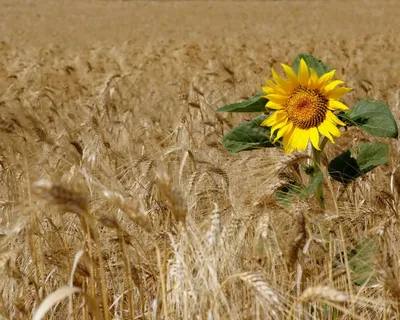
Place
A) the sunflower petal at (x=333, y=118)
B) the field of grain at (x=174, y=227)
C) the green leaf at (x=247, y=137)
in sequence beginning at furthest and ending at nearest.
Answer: the green leaf at (x=247, y=137), the sunflower petal at (x=333, y=118), the field of grain at (x=174, y=227)

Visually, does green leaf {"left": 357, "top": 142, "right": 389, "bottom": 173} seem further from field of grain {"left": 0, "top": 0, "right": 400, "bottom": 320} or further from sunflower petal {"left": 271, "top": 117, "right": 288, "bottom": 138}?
sunflower petal {"left": 271, "top": 117, "right": 288, "bottom": 138}

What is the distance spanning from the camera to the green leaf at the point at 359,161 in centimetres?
187

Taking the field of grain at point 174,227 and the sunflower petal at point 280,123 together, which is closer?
the field of grain at point 174,227

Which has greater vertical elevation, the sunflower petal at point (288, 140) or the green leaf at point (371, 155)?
the sunflower petal at point (288, 140)

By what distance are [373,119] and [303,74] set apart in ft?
0.78

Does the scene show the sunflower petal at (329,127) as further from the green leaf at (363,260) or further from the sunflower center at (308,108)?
the green leaf at (363,260)

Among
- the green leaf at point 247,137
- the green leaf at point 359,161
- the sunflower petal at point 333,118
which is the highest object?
the sunflower petal at point 333,118

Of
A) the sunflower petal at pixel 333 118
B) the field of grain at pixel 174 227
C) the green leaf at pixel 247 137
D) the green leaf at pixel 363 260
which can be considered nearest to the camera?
the field of grain at pixel 174 227

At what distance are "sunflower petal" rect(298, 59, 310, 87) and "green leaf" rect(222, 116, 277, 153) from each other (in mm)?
156

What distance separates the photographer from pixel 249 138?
193 centimetres

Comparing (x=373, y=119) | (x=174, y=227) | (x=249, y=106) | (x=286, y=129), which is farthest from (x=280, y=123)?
(x=174, y=227)

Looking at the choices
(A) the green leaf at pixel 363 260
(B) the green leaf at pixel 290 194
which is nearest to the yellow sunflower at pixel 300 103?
(B) the green leaf at pixel 290 194

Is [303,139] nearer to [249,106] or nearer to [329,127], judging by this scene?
[329,127]

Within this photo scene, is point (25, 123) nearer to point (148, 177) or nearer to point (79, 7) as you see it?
point (148, 177)
